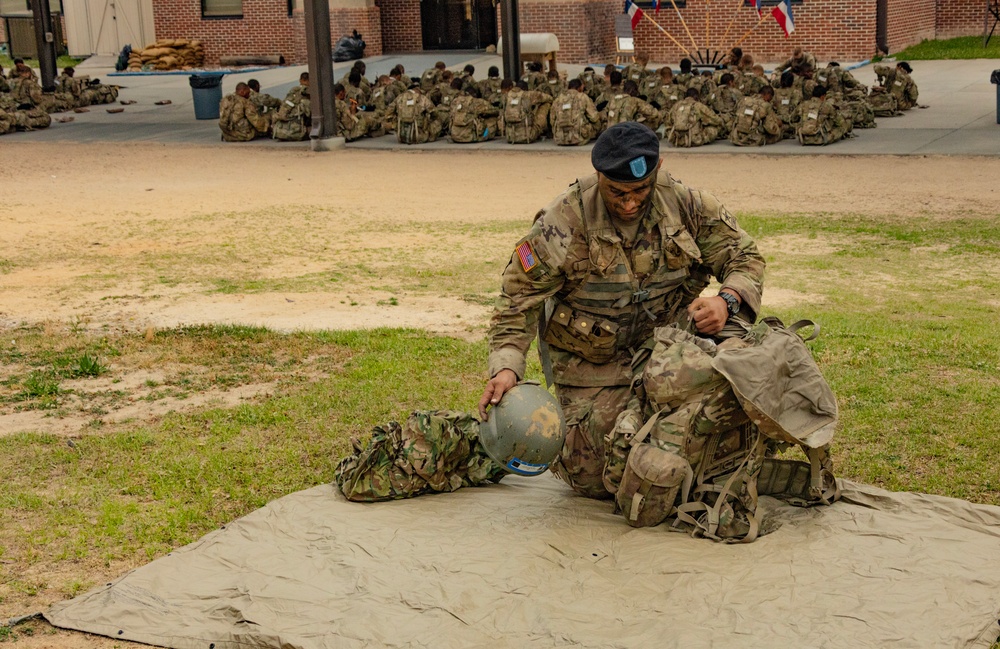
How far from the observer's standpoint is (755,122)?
18.0 m

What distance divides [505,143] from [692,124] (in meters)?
3.21

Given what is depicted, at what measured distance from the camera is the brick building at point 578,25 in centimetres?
2795

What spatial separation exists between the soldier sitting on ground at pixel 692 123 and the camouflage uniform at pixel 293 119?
6311mm

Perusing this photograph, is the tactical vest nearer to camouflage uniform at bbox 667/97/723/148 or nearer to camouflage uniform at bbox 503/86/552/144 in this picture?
camouflage uniform at bbox 667/97/723/148

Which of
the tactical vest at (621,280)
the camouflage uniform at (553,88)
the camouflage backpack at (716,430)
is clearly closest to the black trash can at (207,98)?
the camouflage uniform at (553,88)

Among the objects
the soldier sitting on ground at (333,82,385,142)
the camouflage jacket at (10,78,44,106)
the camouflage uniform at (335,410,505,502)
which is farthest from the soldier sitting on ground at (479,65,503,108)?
the camouflage uniform at (335,410,505,502)

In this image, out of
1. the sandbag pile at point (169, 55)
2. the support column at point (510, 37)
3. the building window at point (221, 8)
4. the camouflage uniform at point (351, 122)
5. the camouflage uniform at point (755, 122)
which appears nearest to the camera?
the camouflage uniform at point (755, 122)

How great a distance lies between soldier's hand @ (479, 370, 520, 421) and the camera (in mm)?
4938

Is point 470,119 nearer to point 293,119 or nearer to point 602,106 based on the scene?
point 602,106

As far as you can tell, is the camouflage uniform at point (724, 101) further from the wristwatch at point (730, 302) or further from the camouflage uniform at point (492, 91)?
the wristwatch at point (730, 302)

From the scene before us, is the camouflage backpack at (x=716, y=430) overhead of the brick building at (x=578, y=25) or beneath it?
beneath

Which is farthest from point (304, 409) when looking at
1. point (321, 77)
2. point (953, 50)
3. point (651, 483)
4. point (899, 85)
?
point (953, 50)

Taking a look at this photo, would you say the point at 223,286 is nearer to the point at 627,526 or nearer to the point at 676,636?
the point at 627,526

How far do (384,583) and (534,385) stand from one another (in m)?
1.04
